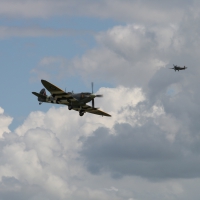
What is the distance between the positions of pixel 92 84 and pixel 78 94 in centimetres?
436

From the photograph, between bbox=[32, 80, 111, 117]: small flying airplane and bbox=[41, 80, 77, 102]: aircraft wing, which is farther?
bbox=[32, 80, 111, 117]: small flying airplane

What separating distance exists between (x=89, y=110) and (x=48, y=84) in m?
17.9

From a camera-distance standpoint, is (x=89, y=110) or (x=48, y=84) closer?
(x=48, y=84)

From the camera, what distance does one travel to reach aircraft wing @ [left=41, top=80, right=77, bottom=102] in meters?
183

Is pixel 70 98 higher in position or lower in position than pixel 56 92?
lower

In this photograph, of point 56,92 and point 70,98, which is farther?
point 70,98

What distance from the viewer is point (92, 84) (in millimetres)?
190000

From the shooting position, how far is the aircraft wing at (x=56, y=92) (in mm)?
183488

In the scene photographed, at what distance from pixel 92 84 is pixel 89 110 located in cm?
961

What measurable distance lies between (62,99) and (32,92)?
8251 mm

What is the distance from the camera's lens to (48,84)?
183 m

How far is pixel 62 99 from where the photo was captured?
18912 centimetres

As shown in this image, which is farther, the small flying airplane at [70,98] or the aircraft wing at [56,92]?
the small flying airplane at [70,98]

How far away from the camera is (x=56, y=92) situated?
Result: 613 ft
